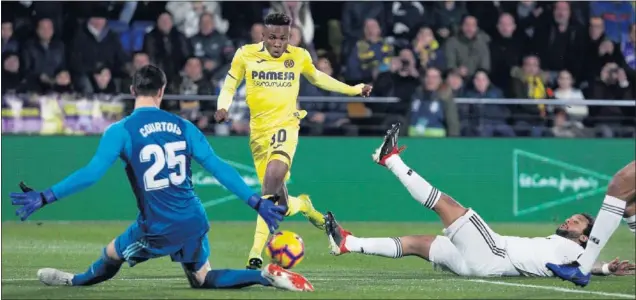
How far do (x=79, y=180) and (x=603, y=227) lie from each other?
157 inches

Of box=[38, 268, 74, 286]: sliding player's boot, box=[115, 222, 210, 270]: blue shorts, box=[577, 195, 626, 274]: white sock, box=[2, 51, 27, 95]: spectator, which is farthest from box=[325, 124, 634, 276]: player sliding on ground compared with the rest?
box=[2, 51, 27, 95]: spectator

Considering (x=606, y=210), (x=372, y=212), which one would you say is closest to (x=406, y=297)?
(x=606, y=210)

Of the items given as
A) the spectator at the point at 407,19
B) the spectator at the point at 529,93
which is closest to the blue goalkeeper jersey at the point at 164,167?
the spectator at the point at 407,19

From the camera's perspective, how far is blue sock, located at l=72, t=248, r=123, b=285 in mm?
9875

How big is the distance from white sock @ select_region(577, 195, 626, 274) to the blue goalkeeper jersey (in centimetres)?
273

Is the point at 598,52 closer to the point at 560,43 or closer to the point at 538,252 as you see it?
the point at 560,43

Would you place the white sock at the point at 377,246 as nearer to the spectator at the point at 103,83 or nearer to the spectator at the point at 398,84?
the spectator at the point at 398,84

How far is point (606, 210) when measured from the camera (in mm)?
10141

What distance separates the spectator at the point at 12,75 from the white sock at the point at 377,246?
8844 millimetres

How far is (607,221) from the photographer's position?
33.2 ft

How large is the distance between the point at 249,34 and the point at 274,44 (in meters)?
7.62

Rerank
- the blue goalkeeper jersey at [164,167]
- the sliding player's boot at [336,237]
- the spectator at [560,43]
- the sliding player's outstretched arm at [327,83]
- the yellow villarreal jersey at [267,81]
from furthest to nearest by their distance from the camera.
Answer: the spectator at [560,43]
the sliding player's outstretched arm at [327,83]
the yellow villarreal jersey at [267,81]
the sliding player's boot at [336,237]
the blue goalkeeper jersey at [164,167]

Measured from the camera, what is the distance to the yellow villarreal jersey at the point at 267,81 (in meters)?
12.7

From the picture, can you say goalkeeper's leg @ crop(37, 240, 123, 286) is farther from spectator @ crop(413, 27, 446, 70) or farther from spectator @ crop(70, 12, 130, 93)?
spectator @ crop(413, 27, 446, 70)
